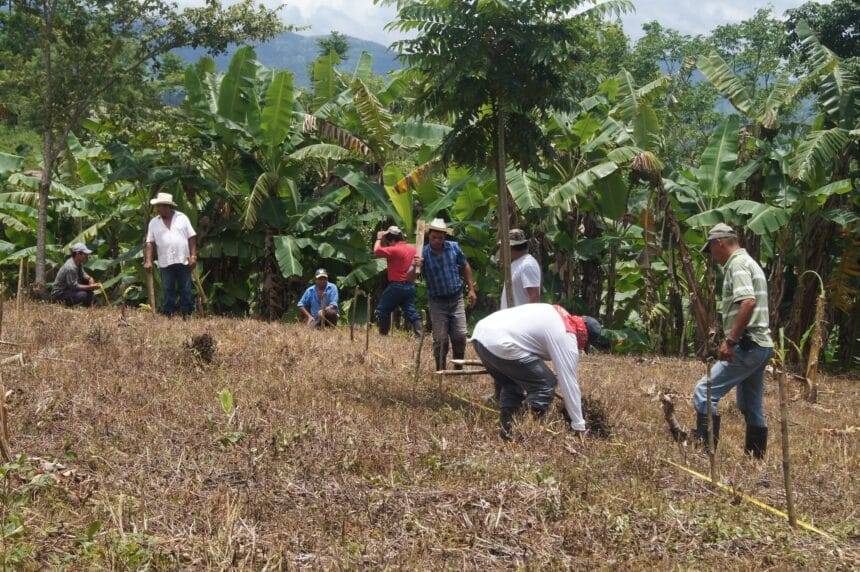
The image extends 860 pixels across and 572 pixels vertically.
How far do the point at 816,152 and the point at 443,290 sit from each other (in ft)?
24.5

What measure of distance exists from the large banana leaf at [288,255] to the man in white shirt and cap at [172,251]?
351 cm

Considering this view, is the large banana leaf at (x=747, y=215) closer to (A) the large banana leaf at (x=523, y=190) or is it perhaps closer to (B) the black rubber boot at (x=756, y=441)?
(A) the large banana leaf at (x=523, y=190)

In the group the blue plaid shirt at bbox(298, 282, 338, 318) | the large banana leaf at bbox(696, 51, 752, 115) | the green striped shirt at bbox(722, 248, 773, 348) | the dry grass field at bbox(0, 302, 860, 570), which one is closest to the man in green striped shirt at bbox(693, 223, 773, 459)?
the green striped shirt at bbox(722, 248, 773, 348)

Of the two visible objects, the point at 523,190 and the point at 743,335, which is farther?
the point at 523,190

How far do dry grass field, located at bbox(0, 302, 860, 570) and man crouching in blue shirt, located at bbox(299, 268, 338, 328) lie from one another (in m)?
5.61

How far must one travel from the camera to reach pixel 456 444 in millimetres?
6371

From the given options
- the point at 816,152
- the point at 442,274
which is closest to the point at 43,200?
the point at 442,274

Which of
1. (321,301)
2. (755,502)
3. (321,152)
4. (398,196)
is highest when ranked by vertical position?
(321,152)

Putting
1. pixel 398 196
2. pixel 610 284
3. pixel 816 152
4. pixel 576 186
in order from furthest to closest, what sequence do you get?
pixel 610 284 < pixel 398 196 < pixel 576 186 < pixel 816 152

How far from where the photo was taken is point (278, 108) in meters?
15.4

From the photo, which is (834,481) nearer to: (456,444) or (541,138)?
(456,444)

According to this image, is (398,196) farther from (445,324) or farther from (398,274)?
(445,324)

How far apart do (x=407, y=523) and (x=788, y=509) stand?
6.91ft

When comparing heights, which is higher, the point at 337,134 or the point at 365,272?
the point at 337,134
